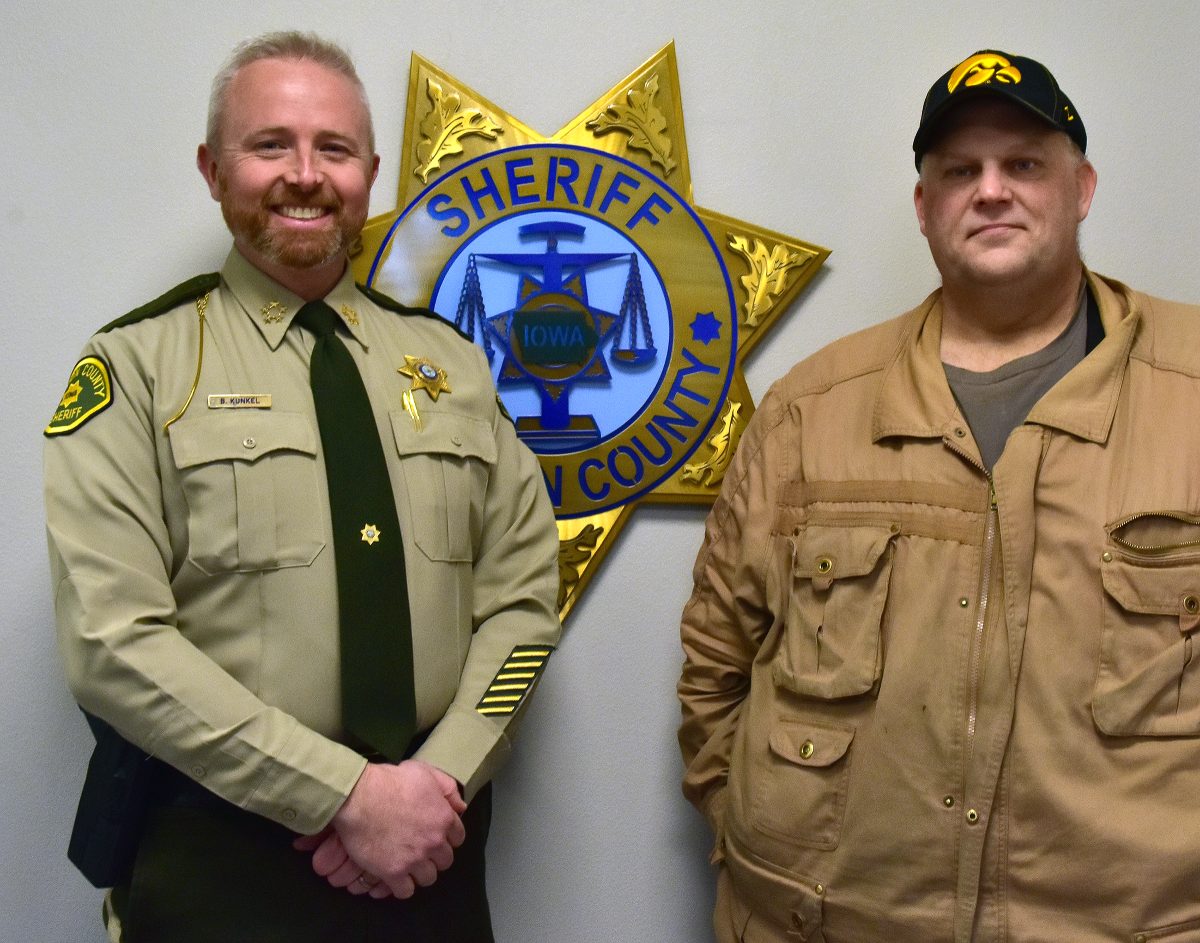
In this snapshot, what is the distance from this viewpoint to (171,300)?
1407 millimetres

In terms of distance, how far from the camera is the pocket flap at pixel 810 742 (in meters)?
1.38

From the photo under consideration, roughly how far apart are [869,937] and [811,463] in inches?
23.7

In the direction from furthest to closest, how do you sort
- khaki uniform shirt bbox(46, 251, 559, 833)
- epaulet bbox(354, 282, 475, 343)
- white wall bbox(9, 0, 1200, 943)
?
1. white wall bbox(9, 0, 1200, 943)
2. epaulet bbox(354, 282, 475, 343)
3. khaki uniform shirt bbox(46, 251, 559, 833)

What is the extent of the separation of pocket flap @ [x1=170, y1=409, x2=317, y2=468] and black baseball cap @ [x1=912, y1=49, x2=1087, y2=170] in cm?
92

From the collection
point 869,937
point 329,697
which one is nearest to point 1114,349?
point 869,937

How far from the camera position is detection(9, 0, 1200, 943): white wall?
70.1 inches

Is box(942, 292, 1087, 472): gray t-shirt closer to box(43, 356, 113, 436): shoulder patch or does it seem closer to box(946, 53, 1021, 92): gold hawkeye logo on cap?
box(946, 53, 1021, 92): gold hawkeye logo on cap

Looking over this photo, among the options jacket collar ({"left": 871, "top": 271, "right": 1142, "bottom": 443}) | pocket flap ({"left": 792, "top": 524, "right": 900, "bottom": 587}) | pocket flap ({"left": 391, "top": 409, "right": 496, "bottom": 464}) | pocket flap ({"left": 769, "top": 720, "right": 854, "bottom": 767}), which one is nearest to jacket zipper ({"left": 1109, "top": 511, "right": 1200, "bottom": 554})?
jacket collar ({"left": 871, "top": 271, "right": 1142, "bottom": 443})

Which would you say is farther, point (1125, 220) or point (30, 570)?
point (1125, 220)

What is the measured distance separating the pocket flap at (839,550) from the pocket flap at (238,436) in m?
0.65

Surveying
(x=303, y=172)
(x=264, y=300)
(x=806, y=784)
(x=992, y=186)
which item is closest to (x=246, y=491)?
(x=264, y=300)

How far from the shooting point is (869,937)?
1.34 meters

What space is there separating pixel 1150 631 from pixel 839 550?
369 mm

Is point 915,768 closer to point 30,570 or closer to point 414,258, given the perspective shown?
point 414,258
